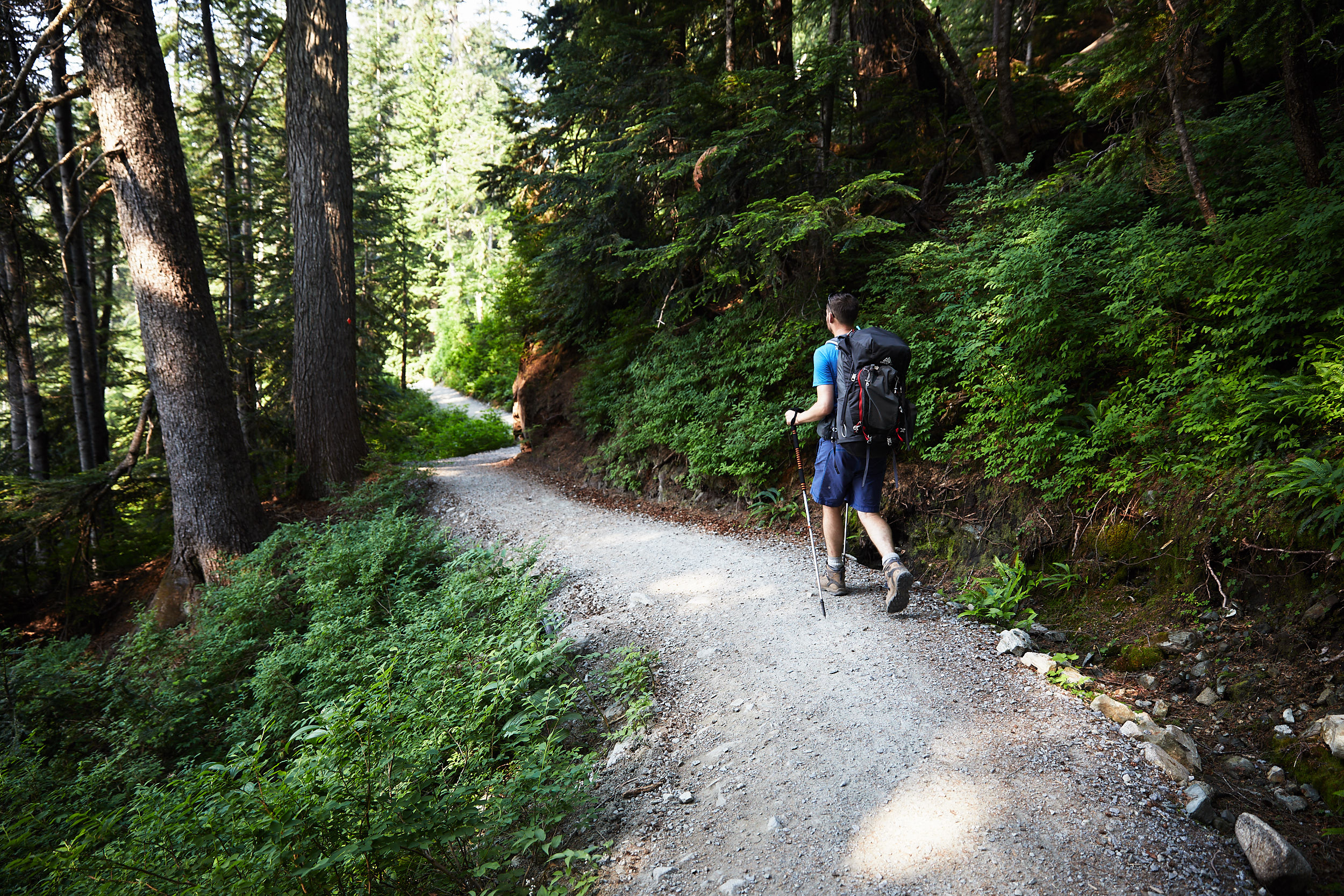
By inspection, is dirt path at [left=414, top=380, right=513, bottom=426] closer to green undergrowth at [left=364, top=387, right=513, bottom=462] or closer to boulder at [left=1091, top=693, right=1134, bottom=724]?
green undergrowth at [left=364, top=387, right=513, bottom=462]

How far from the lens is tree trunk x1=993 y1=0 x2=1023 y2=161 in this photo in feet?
A: 26.3

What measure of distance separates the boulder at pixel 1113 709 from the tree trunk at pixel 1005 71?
7.30 metres

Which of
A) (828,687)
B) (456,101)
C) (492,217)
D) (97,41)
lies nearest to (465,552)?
(828,687)

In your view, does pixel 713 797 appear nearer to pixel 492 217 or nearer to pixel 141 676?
pixel 141 676

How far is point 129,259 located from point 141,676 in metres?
4.97

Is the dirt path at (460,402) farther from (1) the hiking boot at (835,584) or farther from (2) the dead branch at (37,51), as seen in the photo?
(1) the hiking boot at (835,584)

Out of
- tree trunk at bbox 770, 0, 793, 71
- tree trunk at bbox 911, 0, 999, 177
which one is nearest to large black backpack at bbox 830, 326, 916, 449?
tree trunk at bbox 911, 0, 999, 177

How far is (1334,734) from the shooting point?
2.79m

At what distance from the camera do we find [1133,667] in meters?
3.77

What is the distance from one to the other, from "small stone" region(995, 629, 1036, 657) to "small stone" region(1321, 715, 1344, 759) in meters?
1.35

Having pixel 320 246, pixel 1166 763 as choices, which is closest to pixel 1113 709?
pixel 1166 763

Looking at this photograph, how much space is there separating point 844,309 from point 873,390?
707 millimetres

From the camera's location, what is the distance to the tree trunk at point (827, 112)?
24.6ft

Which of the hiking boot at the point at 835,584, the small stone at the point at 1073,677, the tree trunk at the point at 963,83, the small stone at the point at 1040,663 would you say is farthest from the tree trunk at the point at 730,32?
the small stone at the point at 1073,677
